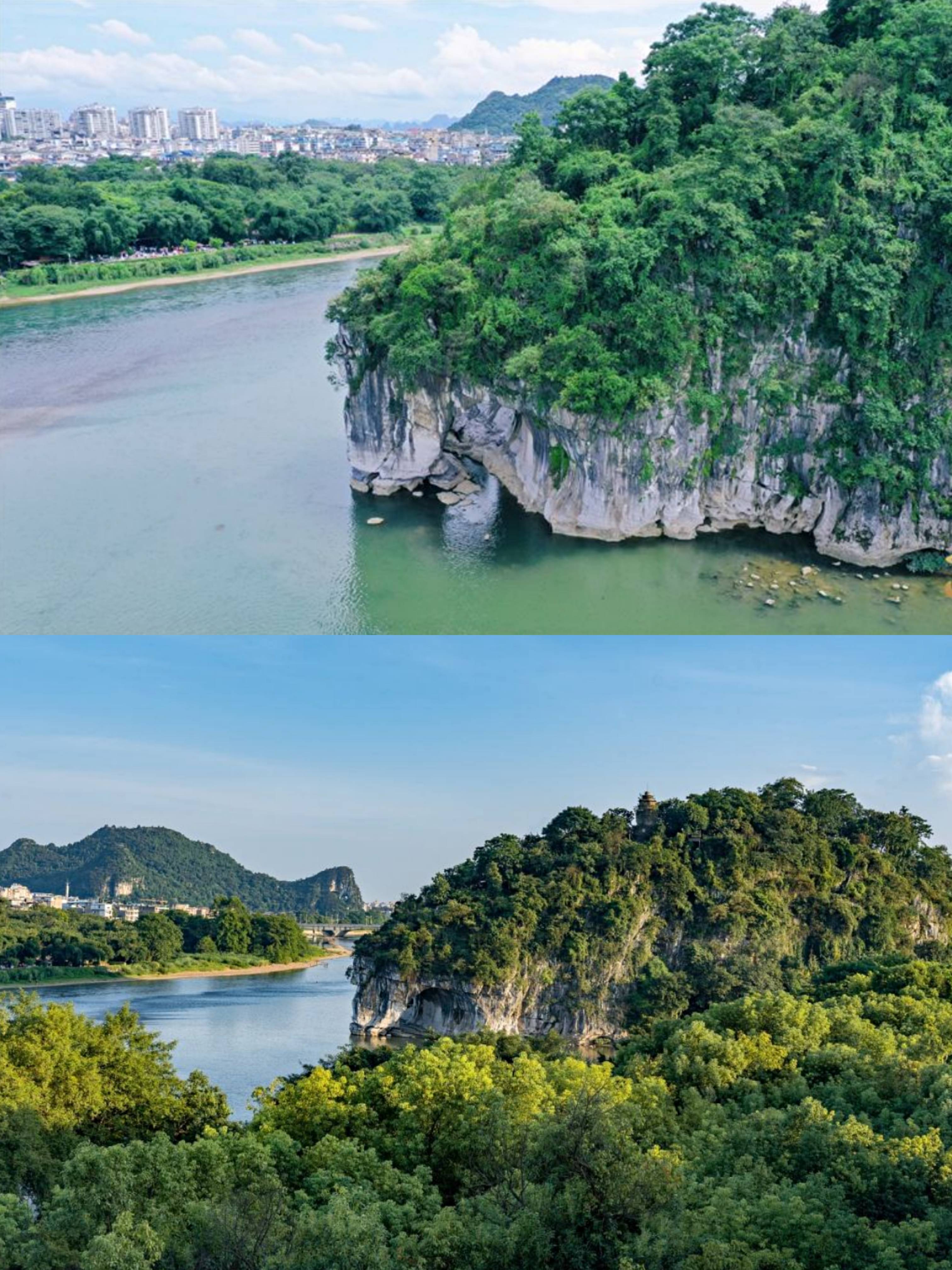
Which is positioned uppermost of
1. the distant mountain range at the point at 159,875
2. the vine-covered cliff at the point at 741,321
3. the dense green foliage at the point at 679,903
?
the vine-covered cliff at the point at 741,321

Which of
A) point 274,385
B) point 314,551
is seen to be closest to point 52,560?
point 314,551

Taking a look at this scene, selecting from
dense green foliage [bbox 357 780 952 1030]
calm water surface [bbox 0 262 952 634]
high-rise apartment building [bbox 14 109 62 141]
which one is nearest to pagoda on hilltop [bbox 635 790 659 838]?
dense green foliage [bbox 357 780 952 1030]

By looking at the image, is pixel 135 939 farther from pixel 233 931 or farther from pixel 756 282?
pixel 756 282

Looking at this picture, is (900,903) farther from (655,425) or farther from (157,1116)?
(157,1116)

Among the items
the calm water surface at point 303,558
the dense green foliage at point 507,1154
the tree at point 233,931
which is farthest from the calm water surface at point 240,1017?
the calm water surface at point 303,558

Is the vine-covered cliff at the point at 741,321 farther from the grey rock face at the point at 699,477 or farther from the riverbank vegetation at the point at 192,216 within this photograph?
the riverbank vegetation at the point at 192,216
